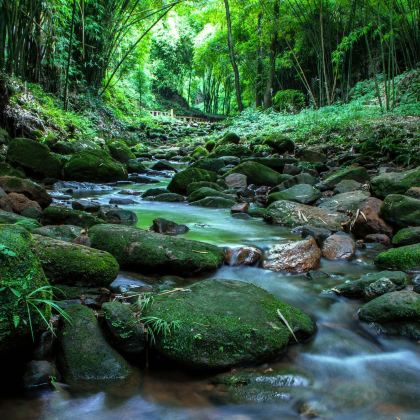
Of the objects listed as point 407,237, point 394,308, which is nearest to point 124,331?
point 394,308

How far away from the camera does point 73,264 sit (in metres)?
2.80

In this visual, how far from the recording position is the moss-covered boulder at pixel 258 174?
7.94 metres

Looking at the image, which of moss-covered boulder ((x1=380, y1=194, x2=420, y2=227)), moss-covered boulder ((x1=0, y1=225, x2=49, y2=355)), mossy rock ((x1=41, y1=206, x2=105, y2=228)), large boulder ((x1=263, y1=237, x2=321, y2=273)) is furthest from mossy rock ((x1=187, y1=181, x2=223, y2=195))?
moss-covered boulder ((x1=0, y1=225, x2=49, y2=355))

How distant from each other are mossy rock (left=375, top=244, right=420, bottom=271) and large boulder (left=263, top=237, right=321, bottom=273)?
0.57 m

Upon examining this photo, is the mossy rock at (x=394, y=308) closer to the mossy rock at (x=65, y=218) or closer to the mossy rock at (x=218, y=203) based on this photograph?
the mossy rock at (x=65, y=218)

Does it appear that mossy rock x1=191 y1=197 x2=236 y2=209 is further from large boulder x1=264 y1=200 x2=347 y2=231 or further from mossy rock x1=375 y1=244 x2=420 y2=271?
mossy rock x1=375 y1=244 x2=420 y2=271

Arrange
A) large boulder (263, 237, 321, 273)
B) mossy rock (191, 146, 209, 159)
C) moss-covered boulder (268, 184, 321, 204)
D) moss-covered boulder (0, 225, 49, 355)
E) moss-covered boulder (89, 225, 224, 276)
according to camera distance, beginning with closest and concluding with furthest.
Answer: moss-covered boulder (0, 225, 49, 355) → moss-covered boulder (89, 225, 224, 276) → large boulder (263, 237, 321, 273) → moss-covered boulder (268, 184, 321, 204) → mossy rock (191, 146, 209, 159)

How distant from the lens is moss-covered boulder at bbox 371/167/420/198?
5.51 m

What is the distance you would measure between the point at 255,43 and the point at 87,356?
71.8ft

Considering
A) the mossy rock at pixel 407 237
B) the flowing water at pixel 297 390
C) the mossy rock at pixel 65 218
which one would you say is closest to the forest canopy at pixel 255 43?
the mossy rock at pixel 65 218

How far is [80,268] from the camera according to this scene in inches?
111

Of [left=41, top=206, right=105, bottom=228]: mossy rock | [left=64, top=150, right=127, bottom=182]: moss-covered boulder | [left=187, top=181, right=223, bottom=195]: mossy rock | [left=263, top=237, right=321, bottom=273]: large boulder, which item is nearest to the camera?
[left=263, top=237, right=321, bottom=273]: large boulder

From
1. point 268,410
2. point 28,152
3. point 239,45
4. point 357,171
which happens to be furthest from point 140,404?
point 239,45

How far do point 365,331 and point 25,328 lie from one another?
2043mm
